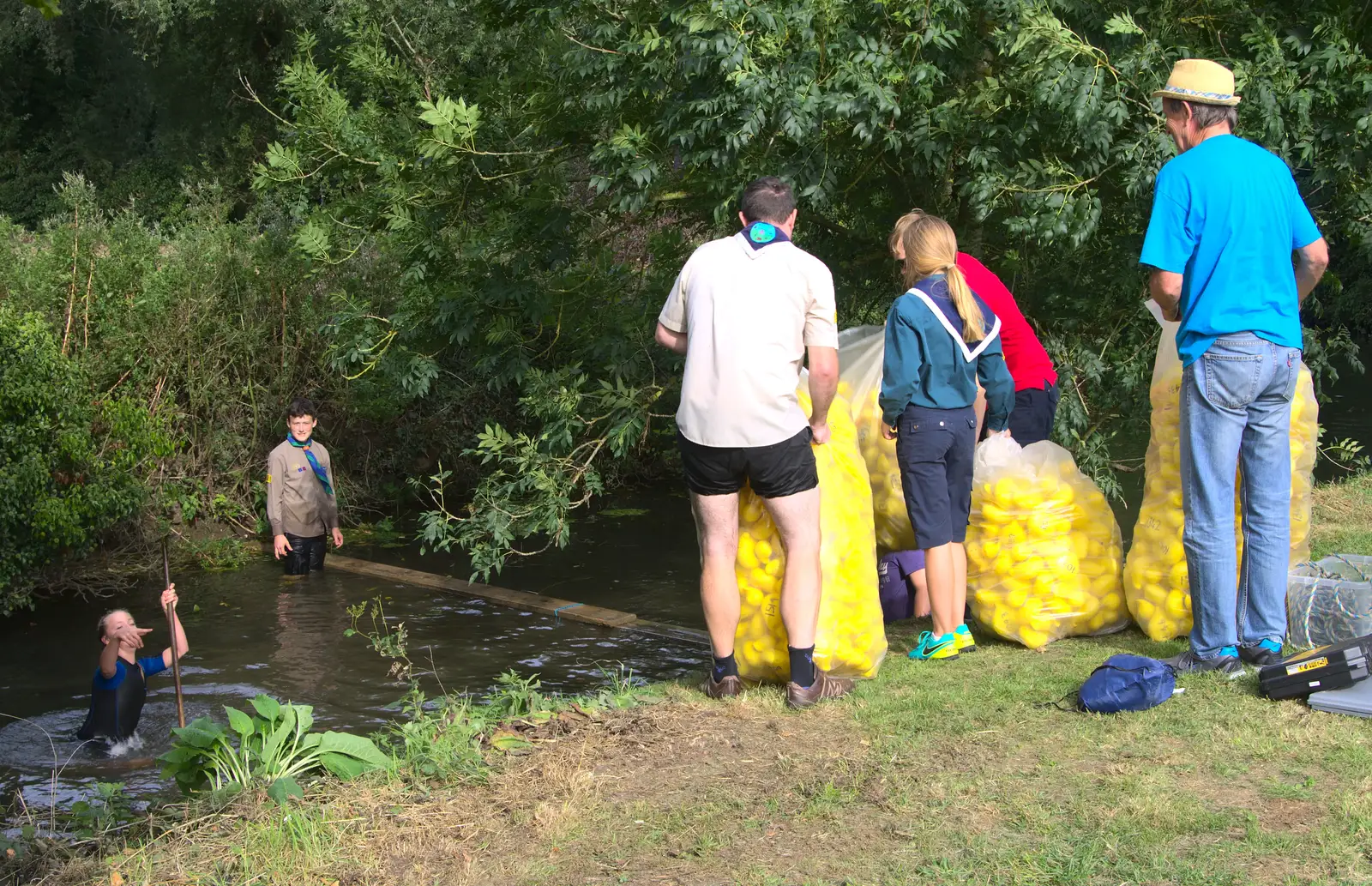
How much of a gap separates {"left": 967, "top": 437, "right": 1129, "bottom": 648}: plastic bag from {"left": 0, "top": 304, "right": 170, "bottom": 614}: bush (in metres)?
7.16

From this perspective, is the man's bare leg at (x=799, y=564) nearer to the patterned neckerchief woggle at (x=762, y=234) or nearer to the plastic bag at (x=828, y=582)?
the plastic bag at (x=828, y=582)

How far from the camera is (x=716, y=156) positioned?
684cm

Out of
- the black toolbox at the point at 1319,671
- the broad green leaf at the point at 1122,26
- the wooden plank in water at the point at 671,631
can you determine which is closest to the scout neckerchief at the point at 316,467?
the wooden plank in water at the point at 671,631

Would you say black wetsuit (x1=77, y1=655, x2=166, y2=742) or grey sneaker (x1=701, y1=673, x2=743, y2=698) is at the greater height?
grey sneaker (x1=701, y1=673, x2=743, y2=698)

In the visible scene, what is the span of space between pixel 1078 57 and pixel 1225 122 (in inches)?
83.3

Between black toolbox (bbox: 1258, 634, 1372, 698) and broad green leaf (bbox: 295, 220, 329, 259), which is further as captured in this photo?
broad green leaf (bbox: 295, 220, 329, 259)

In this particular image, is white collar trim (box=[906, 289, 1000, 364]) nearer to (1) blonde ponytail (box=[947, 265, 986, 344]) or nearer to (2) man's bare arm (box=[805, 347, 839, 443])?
(1) blonde ponytail (box=[947, 265, 986, 344])

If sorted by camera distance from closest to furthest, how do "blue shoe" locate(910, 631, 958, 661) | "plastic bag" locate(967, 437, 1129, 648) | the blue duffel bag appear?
the blue duffel bag < "blue shoe" locate(910, 631, 958, 661) < "plastic bag" locate(967, 437, 1129, 648)

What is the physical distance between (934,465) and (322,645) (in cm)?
511

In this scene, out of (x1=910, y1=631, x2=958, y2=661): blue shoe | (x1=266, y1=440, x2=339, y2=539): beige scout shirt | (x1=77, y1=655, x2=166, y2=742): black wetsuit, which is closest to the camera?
(x1=910, y1=631, x2=958, y2=661): blue shoe

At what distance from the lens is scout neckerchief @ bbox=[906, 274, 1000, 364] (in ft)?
17.5

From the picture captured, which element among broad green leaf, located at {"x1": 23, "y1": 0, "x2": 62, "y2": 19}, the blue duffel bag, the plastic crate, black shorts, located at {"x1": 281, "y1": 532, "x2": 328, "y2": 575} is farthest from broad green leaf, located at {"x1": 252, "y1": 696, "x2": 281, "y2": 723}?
black shorts, located at {"x1": 281, "y1": 532, "x2": 328, "y2": 575}

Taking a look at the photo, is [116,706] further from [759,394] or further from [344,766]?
[759,394]

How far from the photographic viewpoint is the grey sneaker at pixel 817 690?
15.8 ft
